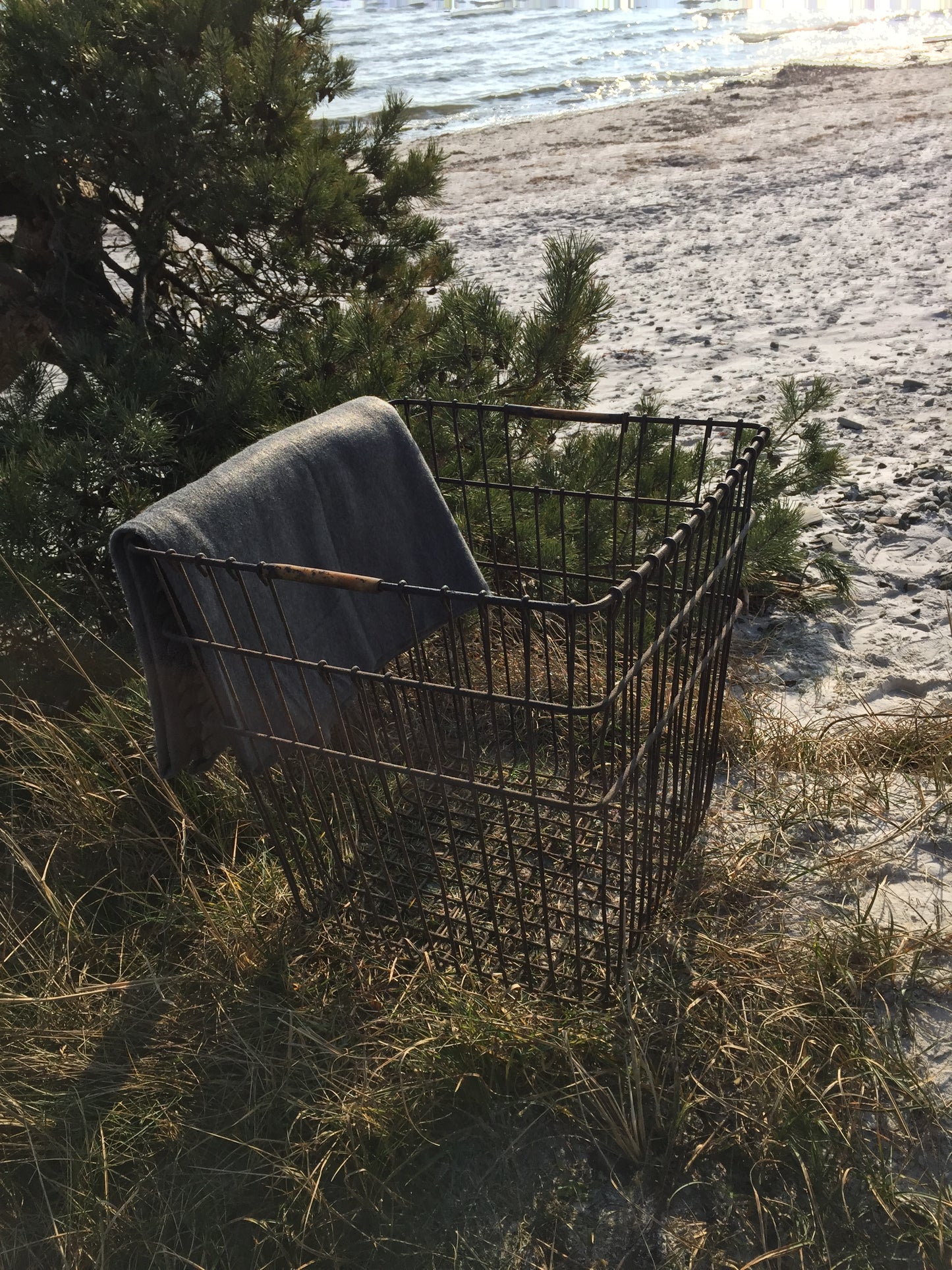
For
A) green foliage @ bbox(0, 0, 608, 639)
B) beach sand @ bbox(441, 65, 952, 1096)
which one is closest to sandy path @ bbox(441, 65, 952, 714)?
beach sand @ bbox(441, 65, 952, 1096)

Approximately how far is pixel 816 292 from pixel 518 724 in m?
4.33

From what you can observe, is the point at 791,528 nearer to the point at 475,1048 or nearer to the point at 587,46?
the point at 475,1048

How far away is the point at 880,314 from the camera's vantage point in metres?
5.53

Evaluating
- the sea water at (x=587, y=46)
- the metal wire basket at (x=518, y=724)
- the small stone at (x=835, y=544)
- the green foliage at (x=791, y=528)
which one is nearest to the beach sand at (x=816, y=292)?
the small stone at (x=835, y=544)

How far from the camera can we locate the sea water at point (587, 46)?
47.5ft

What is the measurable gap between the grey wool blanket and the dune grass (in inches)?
21.3

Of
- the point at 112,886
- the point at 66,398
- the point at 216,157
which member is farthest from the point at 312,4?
the point at 112,886

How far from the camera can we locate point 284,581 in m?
1.87

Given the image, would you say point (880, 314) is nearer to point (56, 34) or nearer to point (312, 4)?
point (312, 4)

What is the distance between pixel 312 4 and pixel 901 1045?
341 cm

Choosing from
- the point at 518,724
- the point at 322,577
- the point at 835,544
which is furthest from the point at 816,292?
the point at 322,577

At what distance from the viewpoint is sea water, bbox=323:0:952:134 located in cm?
1448

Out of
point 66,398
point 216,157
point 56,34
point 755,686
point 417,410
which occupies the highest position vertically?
point 56,34

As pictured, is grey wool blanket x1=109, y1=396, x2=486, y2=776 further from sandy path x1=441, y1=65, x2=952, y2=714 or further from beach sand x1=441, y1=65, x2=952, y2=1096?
sandy path x1=441, y1=65, x2=952, y2=714
